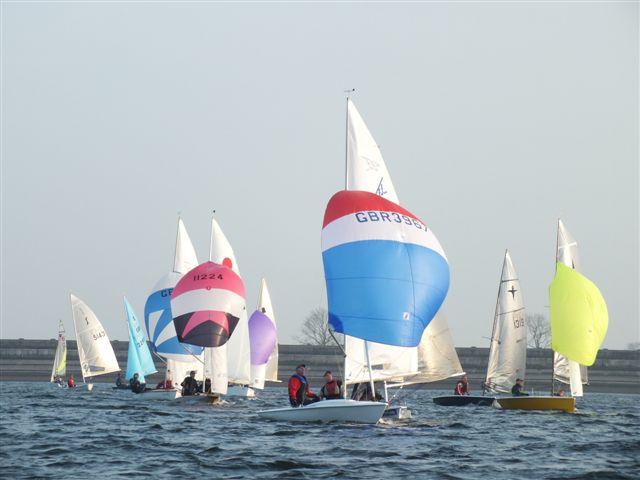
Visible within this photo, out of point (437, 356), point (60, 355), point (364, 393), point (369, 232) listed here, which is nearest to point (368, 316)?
point (369, 232)

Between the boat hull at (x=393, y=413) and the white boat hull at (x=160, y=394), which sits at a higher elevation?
the white boat hull at (x=160, y=394)

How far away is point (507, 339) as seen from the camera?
4834 cm

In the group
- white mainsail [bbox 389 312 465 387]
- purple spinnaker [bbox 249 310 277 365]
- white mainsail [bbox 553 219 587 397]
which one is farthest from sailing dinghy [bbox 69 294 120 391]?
white mainsail [bbox 389 312 465 387]

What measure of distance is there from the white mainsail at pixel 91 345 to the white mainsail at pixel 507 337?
32003 millimetres

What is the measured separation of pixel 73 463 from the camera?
1977 cm

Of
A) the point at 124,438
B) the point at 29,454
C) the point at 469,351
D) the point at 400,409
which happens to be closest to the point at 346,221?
the point at 400,409

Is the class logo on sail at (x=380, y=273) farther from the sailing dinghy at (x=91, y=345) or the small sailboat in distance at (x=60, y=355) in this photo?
the small sailboat in distance at (x=60, y=355)

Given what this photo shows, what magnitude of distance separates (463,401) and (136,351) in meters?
25.4

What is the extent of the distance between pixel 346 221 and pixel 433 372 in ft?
23.1

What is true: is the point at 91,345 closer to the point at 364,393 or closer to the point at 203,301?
the point at 203,301

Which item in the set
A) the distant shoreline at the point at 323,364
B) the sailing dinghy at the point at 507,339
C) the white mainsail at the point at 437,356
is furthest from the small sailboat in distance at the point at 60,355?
the white mainsail at the point at 437,356

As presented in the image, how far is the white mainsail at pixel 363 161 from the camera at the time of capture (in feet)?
103

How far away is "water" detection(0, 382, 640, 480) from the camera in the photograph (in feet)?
62.7

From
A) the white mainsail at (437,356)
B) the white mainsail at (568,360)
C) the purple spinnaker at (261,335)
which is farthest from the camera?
the purple spinnaker at (261,335)
